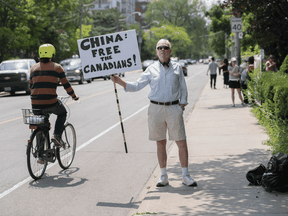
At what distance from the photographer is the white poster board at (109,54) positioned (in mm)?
6293

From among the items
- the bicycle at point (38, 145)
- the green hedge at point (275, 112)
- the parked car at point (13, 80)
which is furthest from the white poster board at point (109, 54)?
the parked car at point (13, 80)

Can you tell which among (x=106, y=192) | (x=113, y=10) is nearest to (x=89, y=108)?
(x=106, y=192)

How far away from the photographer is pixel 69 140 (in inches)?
282

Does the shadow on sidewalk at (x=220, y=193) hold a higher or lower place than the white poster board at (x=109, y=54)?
lower

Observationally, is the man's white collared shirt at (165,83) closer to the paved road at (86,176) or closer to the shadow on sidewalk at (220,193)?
the shadow on sidewalk at (220,193)

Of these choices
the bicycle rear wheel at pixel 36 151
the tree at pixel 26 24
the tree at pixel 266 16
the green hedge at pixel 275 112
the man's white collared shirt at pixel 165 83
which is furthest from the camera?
the tree at pixel 26 24

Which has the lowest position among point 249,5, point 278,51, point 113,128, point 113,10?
point 113,128

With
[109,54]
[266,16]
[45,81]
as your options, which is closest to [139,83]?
[109,54]

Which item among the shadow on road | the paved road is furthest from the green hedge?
the shadow on road

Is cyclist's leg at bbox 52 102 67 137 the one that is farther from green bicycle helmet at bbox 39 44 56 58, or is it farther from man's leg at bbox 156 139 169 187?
man's leg at bbox 156 139 169 187

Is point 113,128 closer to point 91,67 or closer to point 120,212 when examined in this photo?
point 91,67

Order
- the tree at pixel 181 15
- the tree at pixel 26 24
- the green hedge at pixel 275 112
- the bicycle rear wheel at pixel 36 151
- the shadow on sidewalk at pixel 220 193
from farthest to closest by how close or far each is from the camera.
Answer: the tree at pixel 181 15 → the tree at pixel 26 24 → the green hedge at pixel 275 112 → the bicycle rear wheel at pixel 36 151 → the shadow on sidewalk at pixel 220 193

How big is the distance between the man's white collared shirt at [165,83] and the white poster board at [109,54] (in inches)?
23.3

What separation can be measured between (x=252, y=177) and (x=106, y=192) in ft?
6.65
